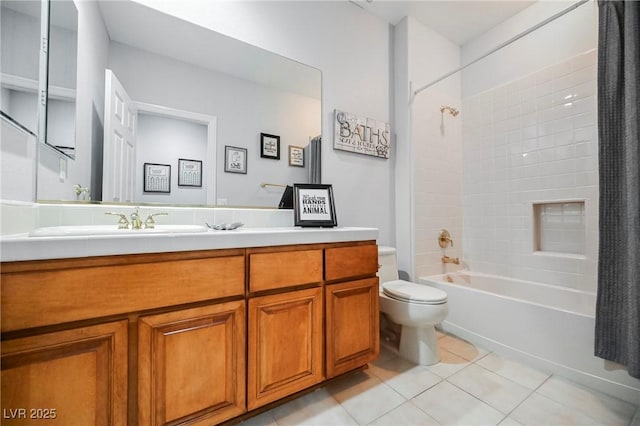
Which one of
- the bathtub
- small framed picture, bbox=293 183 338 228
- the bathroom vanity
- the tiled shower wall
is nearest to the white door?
A: the bathroom vanity

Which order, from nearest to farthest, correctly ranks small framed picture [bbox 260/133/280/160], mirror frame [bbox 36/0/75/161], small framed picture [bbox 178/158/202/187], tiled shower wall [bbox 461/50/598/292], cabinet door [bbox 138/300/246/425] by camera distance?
cabinet door [bbox 138/300/246/425]
mirror frame [bbox 36/0/75/161]
small framed picture [bbox 178/158/202/187]
small framed picture [bbox 260/133/280/160]
tiled shower wall [bbox 461/50/598/292]

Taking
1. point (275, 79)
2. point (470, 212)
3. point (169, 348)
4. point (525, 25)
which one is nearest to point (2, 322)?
point (169, 348)

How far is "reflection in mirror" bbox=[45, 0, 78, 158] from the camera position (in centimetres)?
110

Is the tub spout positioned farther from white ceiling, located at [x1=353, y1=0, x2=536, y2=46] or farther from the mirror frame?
Result: the mirror frame

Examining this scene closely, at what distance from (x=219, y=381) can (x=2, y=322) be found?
2.15 ft

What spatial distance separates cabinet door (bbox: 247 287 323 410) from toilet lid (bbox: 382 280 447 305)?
25.7 inches

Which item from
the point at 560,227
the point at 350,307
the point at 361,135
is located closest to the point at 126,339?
the point at 350,307

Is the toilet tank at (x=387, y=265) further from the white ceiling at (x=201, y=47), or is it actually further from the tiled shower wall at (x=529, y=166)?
the white ceiling at (x=201, y=47)

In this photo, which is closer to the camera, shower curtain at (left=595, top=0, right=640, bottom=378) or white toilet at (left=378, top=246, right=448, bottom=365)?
shower curtain at (left=595, top=0, right=640, bottom=378)

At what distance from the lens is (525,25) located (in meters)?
2.23

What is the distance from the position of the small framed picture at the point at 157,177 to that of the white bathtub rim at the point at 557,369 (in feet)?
7.38

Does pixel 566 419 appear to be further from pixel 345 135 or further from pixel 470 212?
pixel 345 135

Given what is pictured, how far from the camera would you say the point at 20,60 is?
3.10 feet

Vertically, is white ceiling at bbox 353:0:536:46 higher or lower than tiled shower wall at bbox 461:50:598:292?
higher
